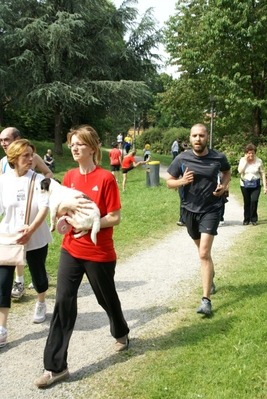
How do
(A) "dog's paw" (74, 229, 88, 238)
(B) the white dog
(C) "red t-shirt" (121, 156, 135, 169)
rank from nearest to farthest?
(B) the white dog
(A) "dog's paw" (74, 229, 88, 238)
(C) "red t-shirt" (121, 156, 135, 169)

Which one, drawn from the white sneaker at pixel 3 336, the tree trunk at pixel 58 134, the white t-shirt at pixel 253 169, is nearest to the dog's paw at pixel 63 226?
the white sneaker at pixel 3 336

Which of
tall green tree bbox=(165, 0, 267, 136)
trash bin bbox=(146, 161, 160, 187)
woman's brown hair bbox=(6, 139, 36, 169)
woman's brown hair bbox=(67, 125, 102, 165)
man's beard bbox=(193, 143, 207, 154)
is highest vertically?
tall green tree bbox=(165, 0, 267, 136)

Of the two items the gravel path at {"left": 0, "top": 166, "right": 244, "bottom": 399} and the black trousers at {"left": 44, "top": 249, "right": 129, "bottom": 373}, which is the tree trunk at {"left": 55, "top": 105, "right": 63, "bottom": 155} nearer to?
the gravel path at {"left": 0, "top": 166, "right": 244, "bottom": 399}

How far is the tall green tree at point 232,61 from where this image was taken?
22734 mm

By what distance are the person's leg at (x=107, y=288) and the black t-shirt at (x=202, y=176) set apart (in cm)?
160

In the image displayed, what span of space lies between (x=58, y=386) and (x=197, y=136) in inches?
110

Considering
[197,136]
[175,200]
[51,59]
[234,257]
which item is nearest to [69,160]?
[51,59]

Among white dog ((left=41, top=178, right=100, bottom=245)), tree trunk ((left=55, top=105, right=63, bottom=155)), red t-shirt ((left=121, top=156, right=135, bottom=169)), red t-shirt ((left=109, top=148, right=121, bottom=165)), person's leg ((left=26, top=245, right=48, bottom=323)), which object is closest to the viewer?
white dog ((left=41, top=178, right=100, bottom=245))

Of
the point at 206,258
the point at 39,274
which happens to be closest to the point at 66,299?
the point at 39,274

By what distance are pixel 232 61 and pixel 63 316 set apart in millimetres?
23672

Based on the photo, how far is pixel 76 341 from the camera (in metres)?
4.07

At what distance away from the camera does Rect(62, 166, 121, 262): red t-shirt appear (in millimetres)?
3252

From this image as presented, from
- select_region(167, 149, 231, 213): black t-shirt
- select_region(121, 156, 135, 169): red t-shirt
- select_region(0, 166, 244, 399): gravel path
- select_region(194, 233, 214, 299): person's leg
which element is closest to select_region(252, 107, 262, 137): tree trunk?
select_region(121, 156, 135, 169): red t-shirt

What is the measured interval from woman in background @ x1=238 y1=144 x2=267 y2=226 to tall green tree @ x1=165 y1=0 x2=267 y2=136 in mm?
13948
